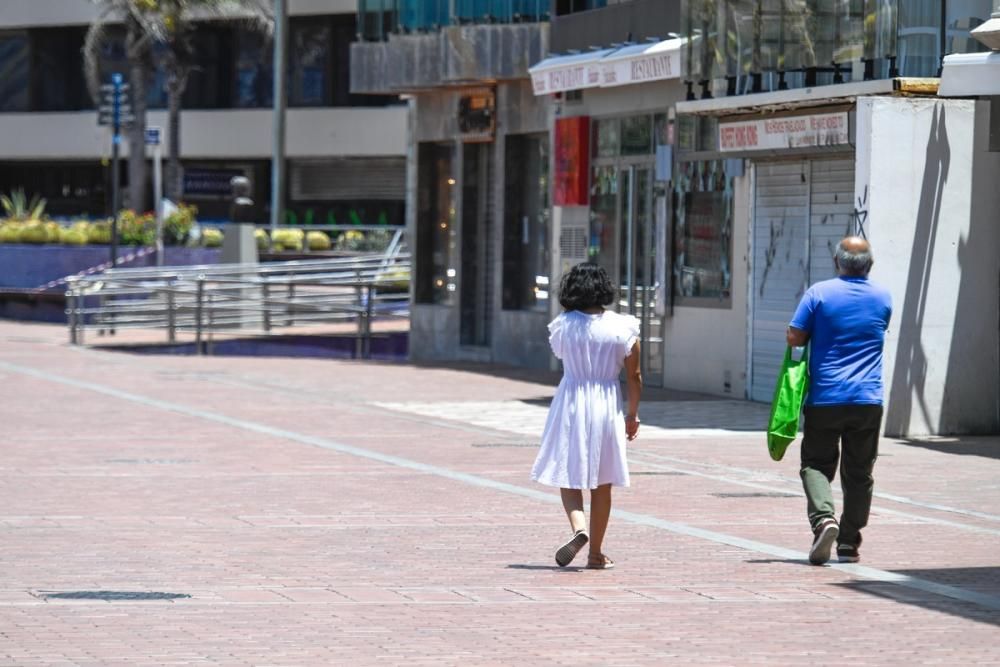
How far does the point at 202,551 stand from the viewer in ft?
36.0

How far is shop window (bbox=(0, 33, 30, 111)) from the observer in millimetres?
67938

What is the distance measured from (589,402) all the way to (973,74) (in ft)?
22.6

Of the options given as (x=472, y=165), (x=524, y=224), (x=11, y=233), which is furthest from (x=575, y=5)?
(x=11, y=233)

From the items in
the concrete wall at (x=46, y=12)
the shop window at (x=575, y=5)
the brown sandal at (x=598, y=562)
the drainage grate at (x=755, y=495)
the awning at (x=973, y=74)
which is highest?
→ the concrete wall at (x=46, y=12)

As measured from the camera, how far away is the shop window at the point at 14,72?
223 ft

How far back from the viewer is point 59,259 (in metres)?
44.6

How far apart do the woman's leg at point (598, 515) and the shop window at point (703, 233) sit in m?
13.0

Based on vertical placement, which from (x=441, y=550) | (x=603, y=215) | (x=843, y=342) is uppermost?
(x=603, y=215)

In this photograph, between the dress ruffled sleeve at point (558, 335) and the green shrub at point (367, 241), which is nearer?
the dress ruffled sleeve at point (558, 335)

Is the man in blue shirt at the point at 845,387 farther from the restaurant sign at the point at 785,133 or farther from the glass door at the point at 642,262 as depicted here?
the glass door at the point at 642,262

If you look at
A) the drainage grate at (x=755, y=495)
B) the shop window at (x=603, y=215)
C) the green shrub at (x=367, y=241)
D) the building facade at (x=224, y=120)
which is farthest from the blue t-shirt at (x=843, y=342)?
the building facade at (x=224, y=120)

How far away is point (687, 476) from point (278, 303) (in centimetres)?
1879

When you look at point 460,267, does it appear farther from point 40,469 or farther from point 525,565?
point 525,565

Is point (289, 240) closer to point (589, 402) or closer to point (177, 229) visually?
point (177, 229)
